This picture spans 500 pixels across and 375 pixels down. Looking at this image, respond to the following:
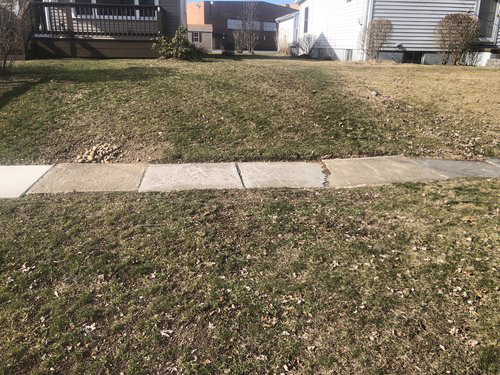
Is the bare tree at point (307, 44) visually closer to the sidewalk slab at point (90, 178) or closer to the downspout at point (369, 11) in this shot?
the downspout at point (369, 11)

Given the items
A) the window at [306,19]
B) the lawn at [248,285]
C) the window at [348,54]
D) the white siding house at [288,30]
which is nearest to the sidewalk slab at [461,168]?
the lawn at [248,285]

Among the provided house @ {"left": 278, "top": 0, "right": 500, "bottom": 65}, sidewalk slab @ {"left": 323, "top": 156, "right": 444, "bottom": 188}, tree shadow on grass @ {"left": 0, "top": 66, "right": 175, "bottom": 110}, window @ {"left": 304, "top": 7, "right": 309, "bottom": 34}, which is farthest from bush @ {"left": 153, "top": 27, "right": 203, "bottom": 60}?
window @ {"left": 304, "top": 7, "right": 309, "bottom": 34}

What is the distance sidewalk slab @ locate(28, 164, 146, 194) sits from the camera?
5.03 meters

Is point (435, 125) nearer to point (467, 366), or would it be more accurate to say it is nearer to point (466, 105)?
point (466, 105)

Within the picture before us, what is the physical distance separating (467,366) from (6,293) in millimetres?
2956

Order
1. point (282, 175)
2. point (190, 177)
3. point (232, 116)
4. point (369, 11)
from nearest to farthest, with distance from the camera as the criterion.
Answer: point (190, 177) < point (282, 175) < point (232, 116) < point (369, 11)

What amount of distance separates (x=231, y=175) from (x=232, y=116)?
2.28m

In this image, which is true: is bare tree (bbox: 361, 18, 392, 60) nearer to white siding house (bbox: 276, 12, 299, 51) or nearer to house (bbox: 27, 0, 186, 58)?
house (bbox: 27, 0, 186, 58)

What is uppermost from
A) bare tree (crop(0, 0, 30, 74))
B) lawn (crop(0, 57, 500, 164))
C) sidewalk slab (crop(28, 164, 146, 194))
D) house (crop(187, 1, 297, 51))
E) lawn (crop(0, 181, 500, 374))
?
house (crop(187, 1, 297, 51))

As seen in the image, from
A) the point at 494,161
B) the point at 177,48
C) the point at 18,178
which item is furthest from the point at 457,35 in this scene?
the point at 18,178

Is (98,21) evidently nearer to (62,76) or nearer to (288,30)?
(62,76)

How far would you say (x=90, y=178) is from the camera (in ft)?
17.7

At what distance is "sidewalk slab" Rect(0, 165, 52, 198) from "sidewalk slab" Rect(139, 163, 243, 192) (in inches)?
51.5

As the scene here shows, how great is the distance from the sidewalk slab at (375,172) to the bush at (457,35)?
12.4 m
